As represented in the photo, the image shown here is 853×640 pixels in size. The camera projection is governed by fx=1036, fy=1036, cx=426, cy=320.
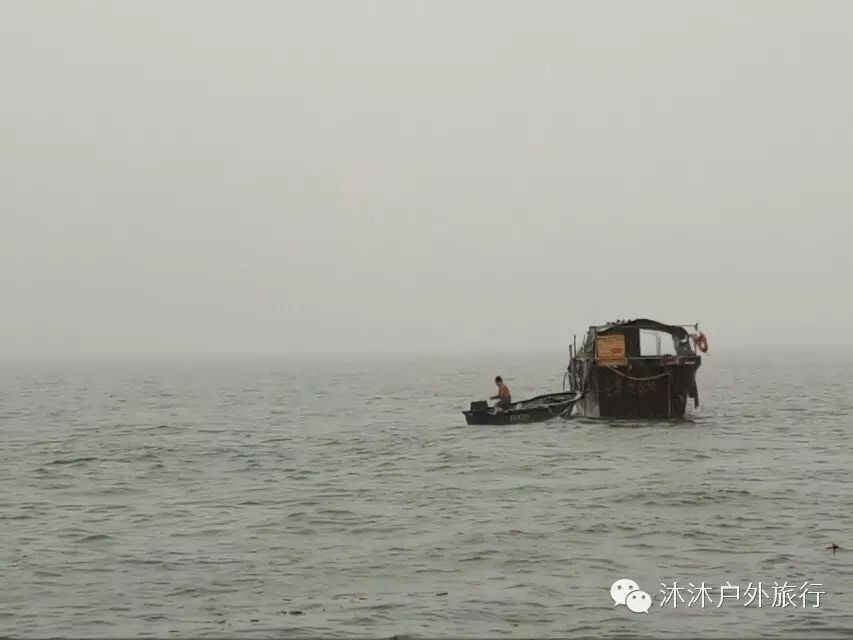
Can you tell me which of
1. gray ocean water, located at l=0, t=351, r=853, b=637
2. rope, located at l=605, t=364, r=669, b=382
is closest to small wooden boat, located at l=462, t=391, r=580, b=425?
gray ocean water, located at l=0, t=351, r=853, b=637

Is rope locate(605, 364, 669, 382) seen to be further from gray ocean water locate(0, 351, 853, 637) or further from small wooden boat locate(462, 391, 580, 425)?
small wooden boat locate(462, 391, 580, 425)

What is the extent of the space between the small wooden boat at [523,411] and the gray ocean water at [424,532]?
7.48ft

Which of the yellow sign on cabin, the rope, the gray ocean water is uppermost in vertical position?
the yellow sign on cabin

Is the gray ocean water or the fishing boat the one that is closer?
the gray ocean water

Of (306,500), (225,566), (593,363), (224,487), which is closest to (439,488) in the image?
(306,500)

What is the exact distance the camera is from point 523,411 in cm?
4400

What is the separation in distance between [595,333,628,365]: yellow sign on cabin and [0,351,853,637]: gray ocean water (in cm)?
291

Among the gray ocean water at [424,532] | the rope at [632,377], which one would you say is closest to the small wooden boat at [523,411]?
the gray ocean water at [424,532]

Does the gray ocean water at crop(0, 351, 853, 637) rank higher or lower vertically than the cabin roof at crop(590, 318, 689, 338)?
lower

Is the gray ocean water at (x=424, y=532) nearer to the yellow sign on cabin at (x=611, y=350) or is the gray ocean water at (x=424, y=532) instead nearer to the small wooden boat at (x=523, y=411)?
the small wooden boat at (x=523, y=411)

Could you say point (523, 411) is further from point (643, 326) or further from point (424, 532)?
point (424, 532)

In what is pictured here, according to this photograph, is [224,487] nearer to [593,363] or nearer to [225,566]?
[225,566]

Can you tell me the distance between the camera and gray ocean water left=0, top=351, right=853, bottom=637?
46.9 feet

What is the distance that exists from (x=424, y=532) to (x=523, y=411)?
24.2 m
